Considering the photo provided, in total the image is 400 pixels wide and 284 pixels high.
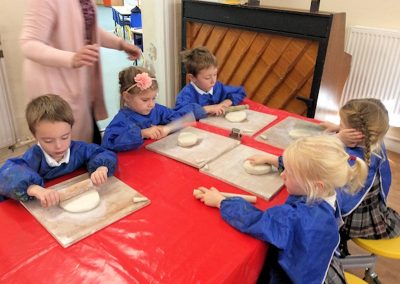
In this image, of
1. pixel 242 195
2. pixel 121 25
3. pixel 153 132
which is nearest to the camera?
pixel 242 195

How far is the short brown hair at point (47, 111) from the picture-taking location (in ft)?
3.62

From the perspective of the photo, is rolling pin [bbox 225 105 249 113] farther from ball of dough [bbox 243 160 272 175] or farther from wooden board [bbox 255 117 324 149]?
ball of dough [bbox 243 160 272 175]

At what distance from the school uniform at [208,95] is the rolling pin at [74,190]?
887 millimetres

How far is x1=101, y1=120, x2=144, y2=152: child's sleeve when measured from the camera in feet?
4.46

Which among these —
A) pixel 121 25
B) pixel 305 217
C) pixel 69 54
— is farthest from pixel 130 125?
pixel 121 25

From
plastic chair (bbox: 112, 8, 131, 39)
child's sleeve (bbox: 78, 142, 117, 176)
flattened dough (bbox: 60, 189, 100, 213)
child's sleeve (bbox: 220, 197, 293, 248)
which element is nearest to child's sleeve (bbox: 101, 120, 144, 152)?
child's sleeve (bbox: 78, 142, 117, 176)

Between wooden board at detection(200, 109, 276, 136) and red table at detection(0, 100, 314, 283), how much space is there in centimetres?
57

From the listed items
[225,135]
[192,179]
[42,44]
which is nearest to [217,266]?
[192,179]

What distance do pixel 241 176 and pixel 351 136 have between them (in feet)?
1.52

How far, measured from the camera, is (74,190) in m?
1.03

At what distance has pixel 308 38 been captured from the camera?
2340 mm

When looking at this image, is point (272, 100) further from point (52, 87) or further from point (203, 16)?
point (52, 87)

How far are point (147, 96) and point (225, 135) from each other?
395mm

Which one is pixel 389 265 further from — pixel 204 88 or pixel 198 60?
pixel 198 60
